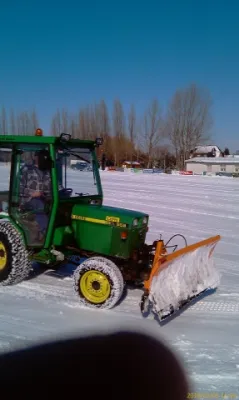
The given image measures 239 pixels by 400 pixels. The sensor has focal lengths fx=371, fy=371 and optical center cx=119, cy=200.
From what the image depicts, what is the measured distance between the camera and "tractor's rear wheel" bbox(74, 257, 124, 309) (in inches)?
188

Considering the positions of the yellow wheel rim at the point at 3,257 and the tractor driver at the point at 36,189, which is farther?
the yellow wheel rim at the point at 3,257

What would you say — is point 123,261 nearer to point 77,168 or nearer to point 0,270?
point 77,168

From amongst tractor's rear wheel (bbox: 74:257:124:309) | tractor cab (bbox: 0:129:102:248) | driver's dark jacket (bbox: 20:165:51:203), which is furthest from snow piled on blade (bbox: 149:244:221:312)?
driver's dark jacket (bbox: 20:165:51:203)

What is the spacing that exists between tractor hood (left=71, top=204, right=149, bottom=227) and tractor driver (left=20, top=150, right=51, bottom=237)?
45 centimetres

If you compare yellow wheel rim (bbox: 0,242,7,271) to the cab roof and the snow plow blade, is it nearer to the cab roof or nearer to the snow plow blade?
the cab roof

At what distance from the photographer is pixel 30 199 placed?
545 cm

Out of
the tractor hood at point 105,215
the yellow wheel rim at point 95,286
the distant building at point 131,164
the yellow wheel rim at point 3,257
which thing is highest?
the distant building at point 131,164

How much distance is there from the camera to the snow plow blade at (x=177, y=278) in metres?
4.43

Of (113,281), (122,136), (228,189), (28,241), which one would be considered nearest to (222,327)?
(113,281)

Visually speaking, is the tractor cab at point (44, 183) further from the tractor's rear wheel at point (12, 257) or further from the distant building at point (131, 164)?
the distant building at point (131, 164)

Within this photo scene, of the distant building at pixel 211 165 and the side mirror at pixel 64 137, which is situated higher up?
the distant building at pixel 211 165

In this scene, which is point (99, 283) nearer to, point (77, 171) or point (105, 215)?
point (105, 215)

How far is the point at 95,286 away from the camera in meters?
4.93

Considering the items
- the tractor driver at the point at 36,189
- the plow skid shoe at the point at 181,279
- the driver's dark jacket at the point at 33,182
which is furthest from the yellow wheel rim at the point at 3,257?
the plow skid shoe at the point at 181,279
